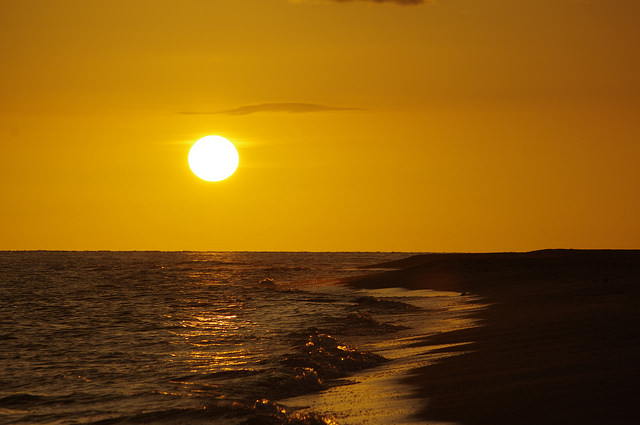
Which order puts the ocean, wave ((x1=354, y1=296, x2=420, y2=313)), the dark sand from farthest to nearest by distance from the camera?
1. wave ((x1=354, y1=296, x2=420, y2=313))
2. the ocean
3. the dark sand

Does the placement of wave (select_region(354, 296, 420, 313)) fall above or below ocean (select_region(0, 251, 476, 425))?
above

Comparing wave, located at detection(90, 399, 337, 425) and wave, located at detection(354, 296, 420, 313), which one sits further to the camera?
wave, located at detection(354, 296, 420, 313)

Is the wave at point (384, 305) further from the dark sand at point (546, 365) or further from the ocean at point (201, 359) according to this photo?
the dark sand at point (546, 365)

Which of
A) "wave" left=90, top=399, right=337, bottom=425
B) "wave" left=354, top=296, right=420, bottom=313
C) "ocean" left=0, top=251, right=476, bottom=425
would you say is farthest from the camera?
"wave" left=354, top=296, right=420, bottom=313

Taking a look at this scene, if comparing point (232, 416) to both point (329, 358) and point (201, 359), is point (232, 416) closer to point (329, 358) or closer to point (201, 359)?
point (329, 358)

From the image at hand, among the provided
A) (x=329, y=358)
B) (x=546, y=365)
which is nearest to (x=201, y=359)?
(x=329, y=358)

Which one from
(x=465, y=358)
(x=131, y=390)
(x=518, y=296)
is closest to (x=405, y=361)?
(x=465, y=358)

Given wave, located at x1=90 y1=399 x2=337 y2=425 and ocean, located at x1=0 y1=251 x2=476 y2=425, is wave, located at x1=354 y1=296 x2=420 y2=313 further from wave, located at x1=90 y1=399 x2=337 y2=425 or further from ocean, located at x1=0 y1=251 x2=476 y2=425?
wave, located at x1=90 y1=399 x2=337 y2=425

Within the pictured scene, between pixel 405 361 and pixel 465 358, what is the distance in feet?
6.86

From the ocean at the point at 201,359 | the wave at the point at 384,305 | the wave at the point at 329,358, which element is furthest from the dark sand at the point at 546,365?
the wave at the point at 384,305

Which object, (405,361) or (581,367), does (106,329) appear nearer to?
(405,361)

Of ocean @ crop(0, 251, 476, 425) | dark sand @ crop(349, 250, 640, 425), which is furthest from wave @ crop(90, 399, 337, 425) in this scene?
dark sand @ crop(349, 250, 640, 425)

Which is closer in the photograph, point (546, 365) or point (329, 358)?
point (546, 365)

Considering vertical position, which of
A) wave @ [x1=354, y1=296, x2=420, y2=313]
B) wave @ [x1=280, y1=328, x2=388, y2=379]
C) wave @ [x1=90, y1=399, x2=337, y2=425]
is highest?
wave @ [x1=354, y1=296, x2=420, y2=313]
